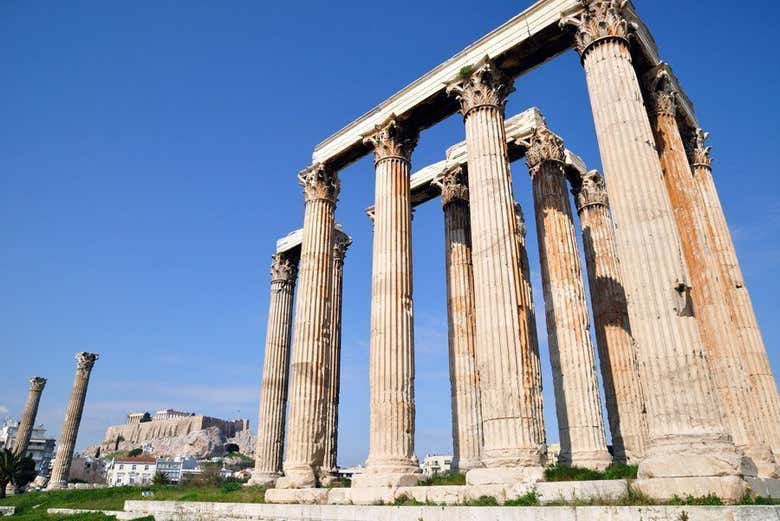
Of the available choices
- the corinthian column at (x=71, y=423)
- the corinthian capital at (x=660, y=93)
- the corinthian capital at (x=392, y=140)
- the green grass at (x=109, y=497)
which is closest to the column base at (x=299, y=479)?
the green grass at (x=109, y=497)

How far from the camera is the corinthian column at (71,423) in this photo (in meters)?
43.0

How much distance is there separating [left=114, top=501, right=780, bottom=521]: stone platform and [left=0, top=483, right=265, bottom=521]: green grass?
1087 mm

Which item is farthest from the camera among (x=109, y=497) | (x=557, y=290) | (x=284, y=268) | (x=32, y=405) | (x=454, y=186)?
(x=32, y=405)

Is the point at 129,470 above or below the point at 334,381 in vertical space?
below

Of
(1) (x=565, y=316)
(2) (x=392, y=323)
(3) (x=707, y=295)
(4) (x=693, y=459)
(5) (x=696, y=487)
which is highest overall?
(1) (x=565, y=316)

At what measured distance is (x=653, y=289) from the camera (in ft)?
36.2

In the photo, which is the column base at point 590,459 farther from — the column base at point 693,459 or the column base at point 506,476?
the column base at point 693,459

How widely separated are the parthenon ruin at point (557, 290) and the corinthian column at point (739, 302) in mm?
67

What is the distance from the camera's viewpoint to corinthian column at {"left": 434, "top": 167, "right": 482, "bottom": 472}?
19266mm

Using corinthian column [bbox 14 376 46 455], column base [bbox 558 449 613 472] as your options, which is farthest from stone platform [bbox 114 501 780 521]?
corinthian column [bbox 14 376 46 455]

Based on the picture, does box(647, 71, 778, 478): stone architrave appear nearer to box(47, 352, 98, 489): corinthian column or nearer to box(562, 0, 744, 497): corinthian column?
box(562, 0, 744, 497): corinthian column

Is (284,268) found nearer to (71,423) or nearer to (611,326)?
(611,326)

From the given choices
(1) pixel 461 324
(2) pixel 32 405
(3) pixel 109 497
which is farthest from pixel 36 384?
(1) pixel 461 324

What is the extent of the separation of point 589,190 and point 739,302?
830 centimetres
